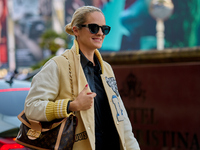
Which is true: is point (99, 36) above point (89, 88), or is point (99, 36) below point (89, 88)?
above

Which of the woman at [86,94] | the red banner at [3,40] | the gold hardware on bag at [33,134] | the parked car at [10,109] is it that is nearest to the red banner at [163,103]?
the parked car at [10,109]

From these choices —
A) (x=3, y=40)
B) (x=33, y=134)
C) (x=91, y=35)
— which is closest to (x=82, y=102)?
(x=33, y=134)

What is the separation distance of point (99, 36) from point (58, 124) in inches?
25.5

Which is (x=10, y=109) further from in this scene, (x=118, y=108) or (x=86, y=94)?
(x=86, y=94)

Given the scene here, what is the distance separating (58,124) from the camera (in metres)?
2.05

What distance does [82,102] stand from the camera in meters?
2.08

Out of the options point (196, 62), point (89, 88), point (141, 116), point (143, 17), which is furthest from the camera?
point (143, 17)

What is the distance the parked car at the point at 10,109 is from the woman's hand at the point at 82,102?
122cm

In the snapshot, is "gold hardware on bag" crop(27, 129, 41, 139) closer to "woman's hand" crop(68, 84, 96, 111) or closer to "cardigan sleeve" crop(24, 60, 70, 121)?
"cardigan sleeve" crop(24, 60, 70, 121)

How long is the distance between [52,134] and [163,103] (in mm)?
4496

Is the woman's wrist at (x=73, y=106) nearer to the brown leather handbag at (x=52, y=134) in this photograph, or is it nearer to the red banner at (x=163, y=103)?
the brown leather handbag at (x=52, y=134)

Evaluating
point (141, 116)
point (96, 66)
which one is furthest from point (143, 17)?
point (96, 66)

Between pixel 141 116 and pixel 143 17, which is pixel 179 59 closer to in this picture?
pixel 141 116

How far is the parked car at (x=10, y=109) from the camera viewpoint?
10.2ft
